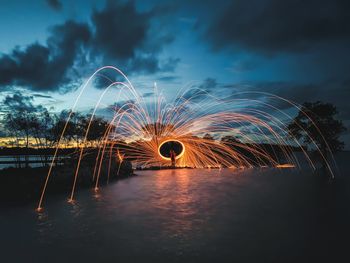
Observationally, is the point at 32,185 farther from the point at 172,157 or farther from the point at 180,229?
the point at 172,157

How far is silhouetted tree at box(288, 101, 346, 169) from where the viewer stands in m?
30.9

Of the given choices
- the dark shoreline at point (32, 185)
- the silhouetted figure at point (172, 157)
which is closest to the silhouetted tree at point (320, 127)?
the silhouetted figure at point (172, 157)

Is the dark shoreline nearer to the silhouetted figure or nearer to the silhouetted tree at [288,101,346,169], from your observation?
the silhouetted figure

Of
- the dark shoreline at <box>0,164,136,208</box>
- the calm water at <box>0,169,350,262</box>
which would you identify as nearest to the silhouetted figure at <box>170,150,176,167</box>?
the dark shoreline at <box>0,164,136,208</box>

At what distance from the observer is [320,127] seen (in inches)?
1240

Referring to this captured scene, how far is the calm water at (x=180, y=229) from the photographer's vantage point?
657 cm

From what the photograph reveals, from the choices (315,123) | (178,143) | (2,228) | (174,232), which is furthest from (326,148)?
(2,228)

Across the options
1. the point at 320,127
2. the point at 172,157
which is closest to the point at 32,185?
the point at 172,157

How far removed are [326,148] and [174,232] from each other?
2835cm

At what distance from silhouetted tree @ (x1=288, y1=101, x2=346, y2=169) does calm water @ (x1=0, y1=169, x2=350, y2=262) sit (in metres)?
19.3

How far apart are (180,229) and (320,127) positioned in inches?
1098

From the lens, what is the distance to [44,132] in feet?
171

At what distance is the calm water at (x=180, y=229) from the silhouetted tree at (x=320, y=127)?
63.2ft

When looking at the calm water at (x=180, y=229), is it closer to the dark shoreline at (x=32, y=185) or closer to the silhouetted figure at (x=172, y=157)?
the dark shoreline at (x=32, y=185)
